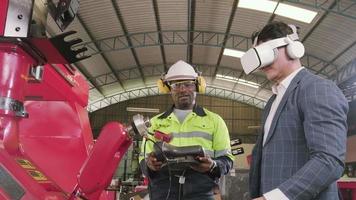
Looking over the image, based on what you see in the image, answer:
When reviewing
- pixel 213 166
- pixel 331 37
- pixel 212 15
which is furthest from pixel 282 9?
pixel 213 166

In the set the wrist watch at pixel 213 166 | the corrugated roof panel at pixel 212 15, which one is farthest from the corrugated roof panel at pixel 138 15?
the wrist watch at pixel 213 166

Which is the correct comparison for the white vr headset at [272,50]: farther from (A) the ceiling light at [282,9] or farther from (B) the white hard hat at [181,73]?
(A) the ceiling light at [282,9]

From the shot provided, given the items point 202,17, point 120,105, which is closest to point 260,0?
point 202,17

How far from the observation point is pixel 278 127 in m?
2.04

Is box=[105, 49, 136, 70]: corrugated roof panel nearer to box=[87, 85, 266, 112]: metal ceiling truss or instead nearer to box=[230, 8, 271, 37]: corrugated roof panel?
box=[87, 85, 266, 112]: metal ceiling truss

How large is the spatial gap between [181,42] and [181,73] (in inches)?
608

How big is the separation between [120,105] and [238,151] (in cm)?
1938

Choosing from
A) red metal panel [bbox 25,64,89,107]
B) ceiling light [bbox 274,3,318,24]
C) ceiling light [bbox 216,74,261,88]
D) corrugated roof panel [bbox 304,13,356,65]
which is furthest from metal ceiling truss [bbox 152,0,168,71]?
red metal panel [bbox 25,64,89,107]

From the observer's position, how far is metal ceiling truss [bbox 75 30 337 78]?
58.6 ft

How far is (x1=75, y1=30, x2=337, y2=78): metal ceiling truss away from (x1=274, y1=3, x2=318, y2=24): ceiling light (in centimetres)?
363

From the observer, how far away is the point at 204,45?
1817cm

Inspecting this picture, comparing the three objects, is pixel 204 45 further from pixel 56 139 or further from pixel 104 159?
pixel 104 159

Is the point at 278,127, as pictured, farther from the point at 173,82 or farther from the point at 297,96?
the point at 173,82

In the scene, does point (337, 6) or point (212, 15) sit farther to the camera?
point (212, 15)
